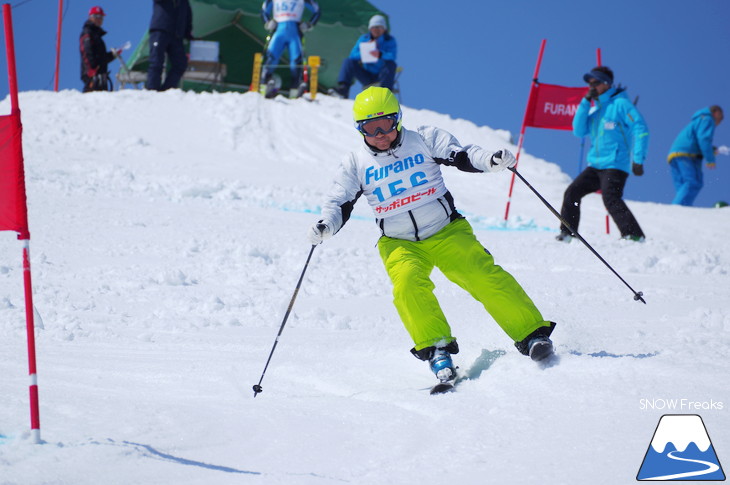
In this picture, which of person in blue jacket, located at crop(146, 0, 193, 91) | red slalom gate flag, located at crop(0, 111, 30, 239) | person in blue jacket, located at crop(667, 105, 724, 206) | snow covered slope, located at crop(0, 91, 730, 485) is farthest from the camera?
person in blue jacket, located at crop(146, 0, 193, 91)

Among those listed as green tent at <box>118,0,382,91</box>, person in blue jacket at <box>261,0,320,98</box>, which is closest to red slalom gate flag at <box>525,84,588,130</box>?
person in blue jacket at <box>261,0,320,98</box>

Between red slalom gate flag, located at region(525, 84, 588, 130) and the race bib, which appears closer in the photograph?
red slalom gate flag, located at region(525, 84, 588, 130)

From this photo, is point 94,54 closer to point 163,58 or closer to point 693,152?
point 163,58

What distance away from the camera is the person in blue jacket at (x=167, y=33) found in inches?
591

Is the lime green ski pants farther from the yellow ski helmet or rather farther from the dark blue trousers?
the dark blue trousers

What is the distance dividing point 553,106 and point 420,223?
7.58 m

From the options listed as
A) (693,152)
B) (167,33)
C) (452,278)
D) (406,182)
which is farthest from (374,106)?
(167,33)

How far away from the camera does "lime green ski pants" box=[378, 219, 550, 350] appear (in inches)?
163

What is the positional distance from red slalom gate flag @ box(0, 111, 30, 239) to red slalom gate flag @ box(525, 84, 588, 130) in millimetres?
9007

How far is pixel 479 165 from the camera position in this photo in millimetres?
4344

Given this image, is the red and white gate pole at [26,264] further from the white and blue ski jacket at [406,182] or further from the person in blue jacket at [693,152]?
the person in blue jacket at [693,152]

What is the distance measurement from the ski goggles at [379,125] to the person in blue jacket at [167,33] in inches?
462

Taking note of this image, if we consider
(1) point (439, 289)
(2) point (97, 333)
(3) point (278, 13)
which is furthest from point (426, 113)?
(2) point (97, 333)

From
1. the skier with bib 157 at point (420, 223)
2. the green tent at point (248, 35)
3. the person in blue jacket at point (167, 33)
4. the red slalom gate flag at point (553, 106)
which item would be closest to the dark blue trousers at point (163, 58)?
the person in blue jacket at point (167, 33)
